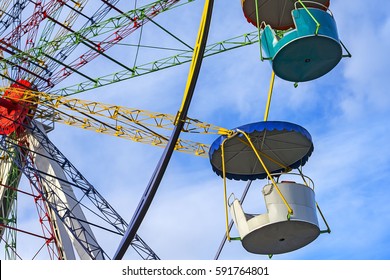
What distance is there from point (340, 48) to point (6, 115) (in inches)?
805

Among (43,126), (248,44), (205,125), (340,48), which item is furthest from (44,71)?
(340,48)

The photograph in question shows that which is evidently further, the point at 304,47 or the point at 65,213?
the point at 65,213

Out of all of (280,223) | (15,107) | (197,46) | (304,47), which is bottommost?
(280,223)

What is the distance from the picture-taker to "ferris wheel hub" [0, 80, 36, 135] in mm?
31219

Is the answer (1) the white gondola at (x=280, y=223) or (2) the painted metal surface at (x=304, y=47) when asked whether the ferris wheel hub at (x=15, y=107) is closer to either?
(2) the painted metal surface at (x=304, y=47)

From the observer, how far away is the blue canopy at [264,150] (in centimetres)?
1523

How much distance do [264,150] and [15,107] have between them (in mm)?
18284

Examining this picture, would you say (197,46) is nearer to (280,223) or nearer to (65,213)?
(280,223)

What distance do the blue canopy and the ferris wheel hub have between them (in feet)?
54.6

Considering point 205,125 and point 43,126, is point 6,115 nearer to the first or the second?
point 43,126

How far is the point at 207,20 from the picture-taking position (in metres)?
15.6

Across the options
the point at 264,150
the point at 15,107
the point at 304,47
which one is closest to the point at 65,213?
the point at 15,107

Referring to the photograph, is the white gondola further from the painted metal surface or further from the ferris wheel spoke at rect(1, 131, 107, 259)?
the ferris wheel spoke at rect(1, 131, 107, 259)

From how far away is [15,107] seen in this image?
104 ft
